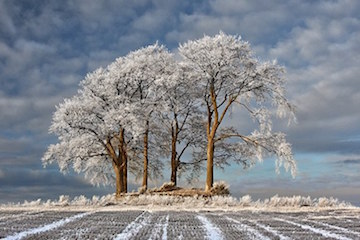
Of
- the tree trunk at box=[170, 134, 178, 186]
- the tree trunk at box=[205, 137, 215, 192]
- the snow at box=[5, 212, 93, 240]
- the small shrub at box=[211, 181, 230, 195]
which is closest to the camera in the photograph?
the snow at box=[5, 212, 93, 240]

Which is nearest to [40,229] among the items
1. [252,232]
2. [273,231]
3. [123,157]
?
[252,232]

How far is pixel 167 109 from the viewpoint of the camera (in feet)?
79.4

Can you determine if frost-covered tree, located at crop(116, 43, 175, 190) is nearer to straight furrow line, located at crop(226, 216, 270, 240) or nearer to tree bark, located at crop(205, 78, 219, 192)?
tree bark, located at crop(205, 78, 219, 192)

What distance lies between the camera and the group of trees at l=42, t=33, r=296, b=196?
23547 mm

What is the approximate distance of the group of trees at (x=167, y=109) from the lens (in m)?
23.5

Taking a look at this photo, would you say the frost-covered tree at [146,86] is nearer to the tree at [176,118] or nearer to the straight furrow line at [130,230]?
the tree at [176,118]

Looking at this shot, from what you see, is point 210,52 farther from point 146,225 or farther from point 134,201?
point 146,225

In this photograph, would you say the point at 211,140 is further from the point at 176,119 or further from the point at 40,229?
the point at 40,229

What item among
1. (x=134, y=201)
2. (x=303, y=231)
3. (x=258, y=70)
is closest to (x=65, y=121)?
(x=134, y=201)

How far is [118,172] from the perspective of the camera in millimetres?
24922

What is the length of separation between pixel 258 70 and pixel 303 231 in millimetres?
17415

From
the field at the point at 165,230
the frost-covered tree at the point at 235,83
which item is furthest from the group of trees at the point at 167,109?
the field at the point at 165,230

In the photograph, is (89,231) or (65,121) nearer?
(89,231)

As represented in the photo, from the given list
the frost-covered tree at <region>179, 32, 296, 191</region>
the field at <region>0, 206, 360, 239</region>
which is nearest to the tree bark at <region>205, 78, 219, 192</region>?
the frost-covered tree at <region>179, 32, 296, 191</region>
